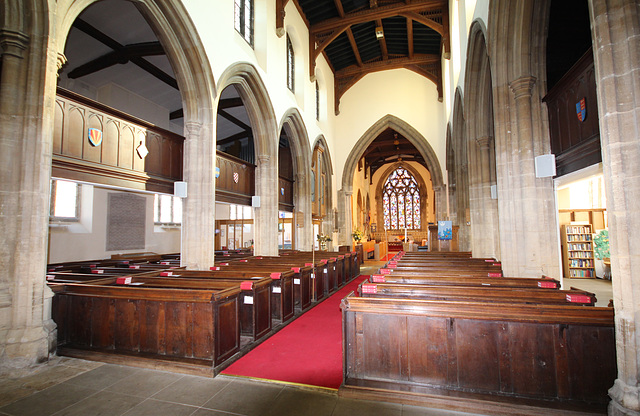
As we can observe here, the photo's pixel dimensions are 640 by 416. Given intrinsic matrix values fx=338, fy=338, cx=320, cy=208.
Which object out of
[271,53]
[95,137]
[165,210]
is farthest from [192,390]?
[165,210]

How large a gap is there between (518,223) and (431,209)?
21.3 m

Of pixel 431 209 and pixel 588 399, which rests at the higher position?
pixel 431 209

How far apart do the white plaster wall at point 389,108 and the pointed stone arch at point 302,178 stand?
3.84m

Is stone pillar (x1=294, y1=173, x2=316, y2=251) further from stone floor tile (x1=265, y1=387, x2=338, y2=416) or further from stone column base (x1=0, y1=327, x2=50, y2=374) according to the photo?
stone floor tile (x1=265, y1=387, x2=338, y2=416)

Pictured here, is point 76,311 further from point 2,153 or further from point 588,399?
point 588,399

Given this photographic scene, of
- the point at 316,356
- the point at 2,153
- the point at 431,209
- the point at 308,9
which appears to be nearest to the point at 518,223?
the point at 316,356

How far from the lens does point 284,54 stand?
34.7 ft

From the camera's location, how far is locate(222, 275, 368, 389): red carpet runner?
3.24m

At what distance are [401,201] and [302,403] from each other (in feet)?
81.9

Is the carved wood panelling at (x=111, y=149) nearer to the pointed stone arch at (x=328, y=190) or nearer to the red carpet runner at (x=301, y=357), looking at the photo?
the red carpet runner at (x=301, y=357)

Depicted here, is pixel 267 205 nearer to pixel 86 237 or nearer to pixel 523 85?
pixel 86 237

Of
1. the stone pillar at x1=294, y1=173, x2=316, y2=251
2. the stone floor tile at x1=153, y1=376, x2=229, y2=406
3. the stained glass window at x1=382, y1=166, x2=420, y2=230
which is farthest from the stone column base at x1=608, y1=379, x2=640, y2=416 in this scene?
the stained glass window at x1=382, y1=166, x2=420, y2=230

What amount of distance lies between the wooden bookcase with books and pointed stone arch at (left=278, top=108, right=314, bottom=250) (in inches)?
299

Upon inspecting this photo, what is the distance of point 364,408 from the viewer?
255 cm
